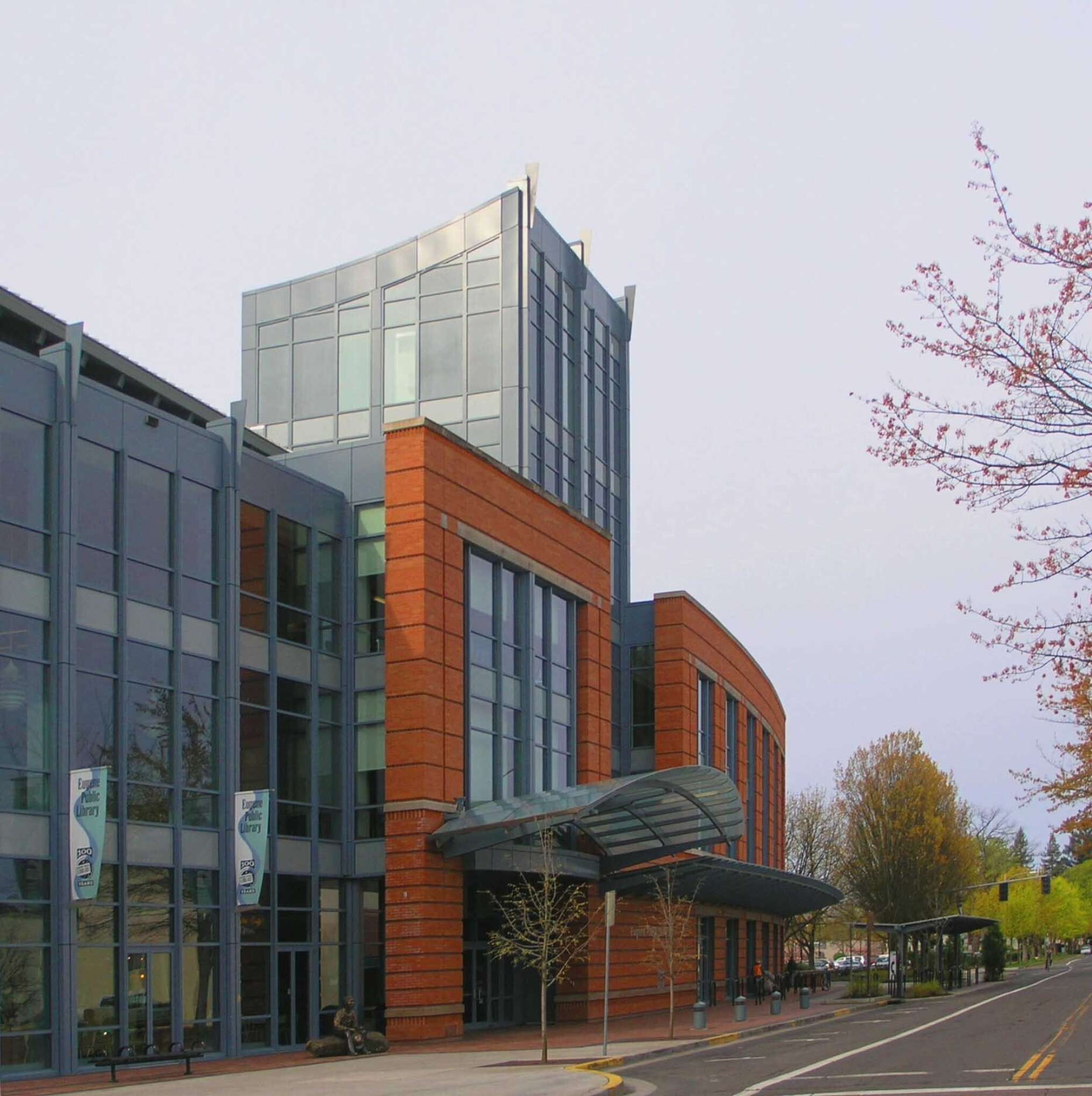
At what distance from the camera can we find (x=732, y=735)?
5841 cm

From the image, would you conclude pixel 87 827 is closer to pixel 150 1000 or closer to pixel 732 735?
pixel 150 1000

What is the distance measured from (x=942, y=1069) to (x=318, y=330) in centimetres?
3061

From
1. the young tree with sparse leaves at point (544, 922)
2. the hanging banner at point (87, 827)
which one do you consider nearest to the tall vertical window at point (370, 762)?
the young tree with sparse leaves at point (544, 922)

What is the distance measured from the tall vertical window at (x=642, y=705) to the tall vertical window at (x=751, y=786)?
1053cm

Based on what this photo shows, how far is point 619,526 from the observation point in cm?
5384

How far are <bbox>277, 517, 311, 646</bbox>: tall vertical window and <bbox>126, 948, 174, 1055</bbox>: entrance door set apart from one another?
7457 millimetres

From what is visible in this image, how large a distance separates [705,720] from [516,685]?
17.9 metres

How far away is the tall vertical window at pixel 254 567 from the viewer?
102 ft

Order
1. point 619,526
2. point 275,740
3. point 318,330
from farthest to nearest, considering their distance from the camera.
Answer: point 619,526, point 318,330, point 275,740

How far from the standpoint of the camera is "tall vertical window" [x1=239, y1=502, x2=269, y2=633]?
31.2 m

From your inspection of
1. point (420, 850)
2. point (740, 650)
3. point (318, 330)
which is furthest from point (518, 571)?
point (740, 650)

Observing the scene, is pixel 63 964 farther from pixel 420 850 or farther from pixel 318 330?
pixel 318 330

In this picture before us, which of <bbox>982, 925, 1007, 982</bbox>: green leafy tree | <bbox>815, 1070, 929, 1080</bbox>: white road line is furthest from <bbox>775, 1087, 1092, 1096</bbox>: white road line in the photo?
<bbox>982, 925, 1007, 982</bbox>: green leafy tree

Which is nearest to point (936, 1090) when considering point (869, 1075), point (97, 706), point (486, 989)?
point (869, 1075)
